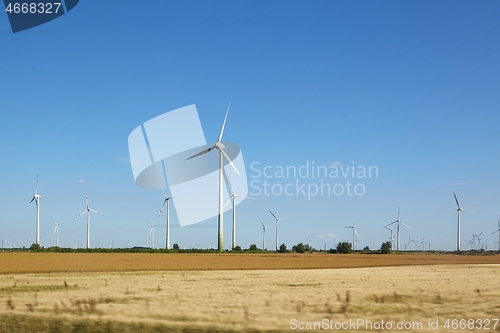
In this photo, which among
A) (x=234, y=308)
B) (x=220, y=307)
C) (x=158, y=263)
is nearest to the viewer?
(x=234, y=308)

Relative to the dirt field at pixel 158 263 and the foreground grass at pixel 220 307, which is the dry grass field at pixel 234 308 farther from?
the dirt field at pixel 158 263

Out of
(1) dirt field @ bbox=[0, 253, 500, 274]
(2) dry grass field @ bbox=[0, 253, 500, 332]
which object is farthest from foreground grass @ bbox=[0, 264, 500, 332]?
(1) dirt field @ bbox=[0, 253, 500, 274]

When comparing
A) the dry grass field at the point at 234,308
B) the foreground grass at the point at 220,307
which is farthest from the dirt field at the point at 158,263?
the dry grass field at the point at 234,308

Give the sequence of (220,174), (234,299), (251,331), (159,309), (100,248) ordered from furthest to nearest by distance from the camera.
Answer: (100,248) < (220,174) < (234,299) < (159,309) < (251,331)

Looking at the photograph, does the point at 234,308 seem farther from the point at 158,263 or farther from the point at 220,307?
the point at 158,263

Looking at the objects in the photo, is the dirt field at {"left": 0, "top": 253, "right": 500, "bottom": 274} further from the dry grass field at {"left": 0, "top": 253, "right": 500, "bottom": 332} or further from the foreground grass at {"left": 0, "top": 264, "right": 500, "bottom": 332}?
the dry grass field at {"left": 0, "top": 253, "right": 500, "bottom": 332}

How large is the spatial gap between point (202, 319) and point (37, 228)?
494ft

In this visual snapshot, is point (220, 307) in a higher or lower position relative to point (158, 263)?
higher

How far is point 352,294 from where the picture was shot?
3091 cm

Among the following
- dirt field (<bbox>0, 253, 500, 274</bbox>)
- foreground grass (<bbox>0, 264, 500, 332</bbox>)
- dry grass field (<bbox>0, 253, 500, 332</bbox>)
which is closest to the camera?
dry grass field (<bbox>0, 253, 500, 332</bbox>)

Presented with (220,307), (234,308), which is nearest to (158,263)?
(220,307)

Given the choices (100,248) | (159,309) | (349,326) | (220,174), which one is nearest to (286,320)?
(349,326)

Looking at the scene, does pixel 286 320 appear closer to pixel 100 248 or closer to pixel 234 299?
pixel 234 299

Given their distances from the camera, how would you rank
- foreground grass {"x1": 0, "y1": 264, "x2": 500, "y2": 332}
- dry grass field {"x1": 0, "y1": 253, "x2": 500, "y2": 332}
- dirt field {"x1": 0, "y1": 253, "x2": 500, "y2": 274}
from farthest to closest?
dirt field {"x1": 0, "y1": 253, "x2": 500, "y2": 274} < foreground grass {"x1": 0, "y1": 264, "x2": 500, "y2": 332} < dry grass field {"x1": 0, "y1": 253, "x2": 500, "y2": 332}
